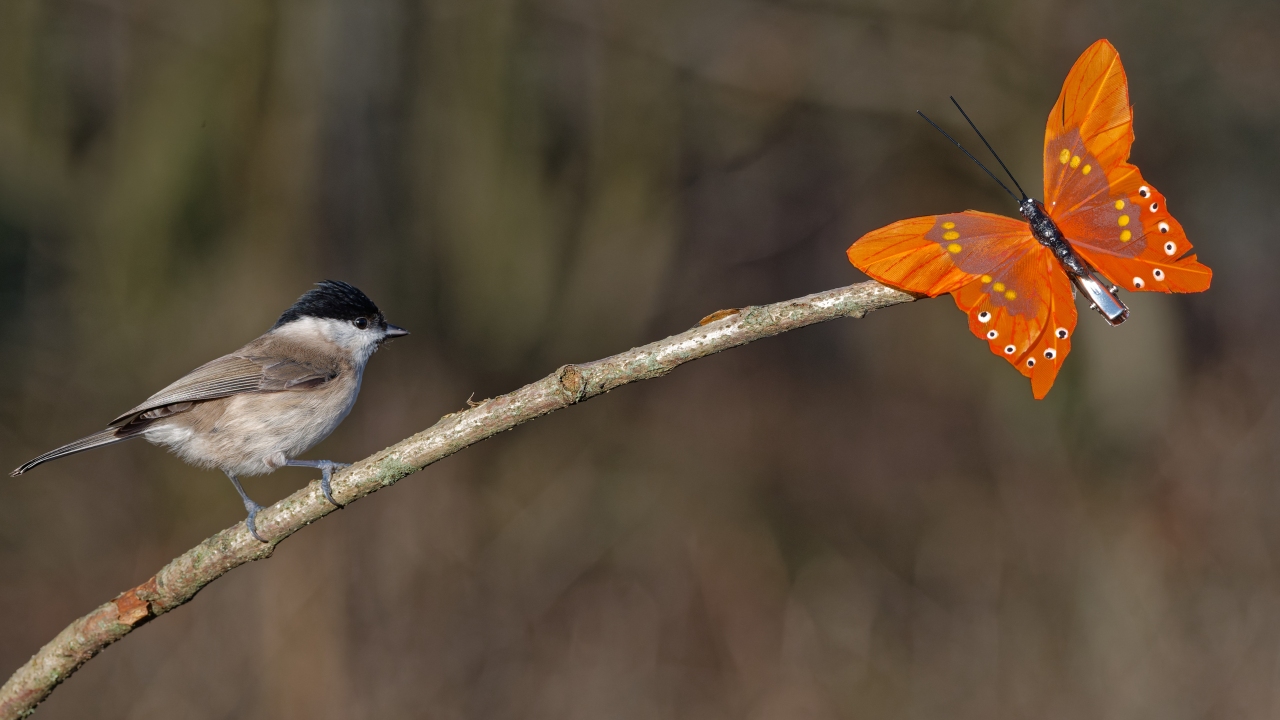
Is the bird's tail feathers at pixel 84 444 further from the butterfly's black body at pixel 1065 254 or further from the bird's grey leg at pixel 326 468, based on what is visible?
the butterfly's black body at pixel 1065 254

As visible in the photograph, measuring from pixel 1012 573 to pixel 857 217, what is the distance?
10.1 feet

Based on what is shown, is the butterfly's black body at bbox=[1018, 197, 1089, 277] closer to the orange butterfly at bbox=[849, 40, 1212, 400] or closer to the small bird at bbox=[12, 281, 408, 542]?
the orange butterfly at bbox=[849, 40, 1212, 400]

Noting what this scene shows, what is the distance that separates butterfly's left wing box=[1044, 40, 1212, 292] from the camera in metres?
1.19

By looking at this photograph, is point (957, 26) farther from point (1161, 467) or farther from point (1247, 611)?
point (1247, 611)

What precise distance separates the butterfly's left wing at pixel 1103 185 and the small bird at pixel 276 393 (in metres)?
1.57

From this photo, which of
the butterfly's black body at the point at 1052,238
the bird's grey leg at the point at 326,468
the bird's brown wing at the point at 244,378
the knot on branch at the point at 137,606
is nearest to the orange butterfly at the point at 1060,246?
the butterfly's black body at the point at 1052,238

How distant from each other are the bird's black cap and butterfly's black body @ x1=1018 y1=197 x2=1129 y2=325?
164 centimetres

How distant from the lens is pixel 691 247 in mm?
6961

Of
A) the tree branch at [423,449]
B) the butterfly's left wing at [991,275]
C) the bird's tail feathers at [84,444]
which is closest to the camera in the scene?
the butterfly's left wing at [991,275]

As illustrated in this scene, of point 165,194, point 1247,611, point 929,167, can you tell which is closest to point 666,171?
point 929,167

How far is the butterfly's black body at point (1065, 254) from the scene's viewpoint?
1.18m

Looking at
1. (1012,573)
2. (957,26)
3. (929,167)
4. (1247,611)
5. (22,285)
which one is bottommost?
(1247,611)

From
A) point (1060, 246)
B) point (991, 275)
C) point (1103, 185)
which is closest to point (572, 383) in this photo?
point (991, 275)

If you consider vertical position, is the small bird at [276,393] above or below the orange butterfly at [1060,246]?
above
